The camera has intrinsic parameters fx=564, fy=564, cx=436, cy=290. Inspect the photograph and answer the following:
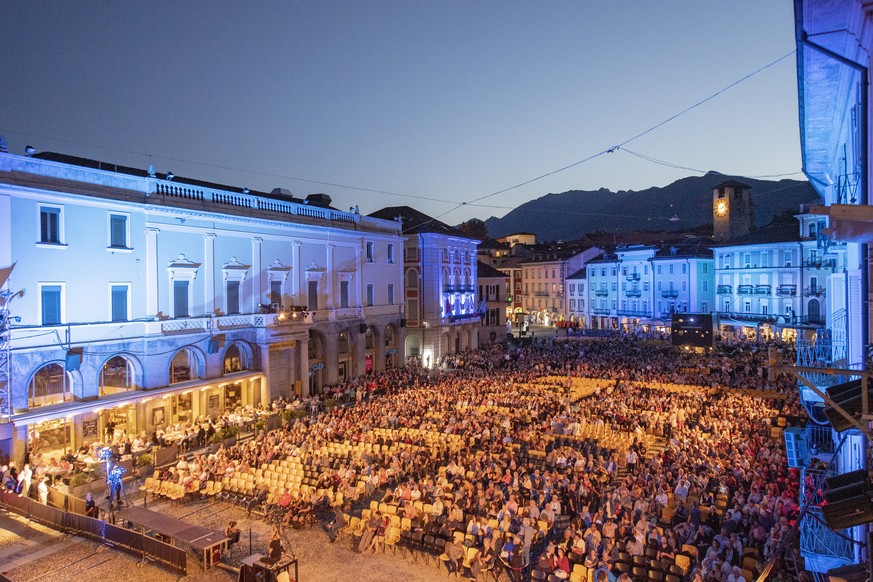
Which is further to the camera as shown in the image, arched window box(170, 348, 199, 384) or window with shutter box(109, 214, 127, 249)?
arched window box(170, 348, 199, 384)

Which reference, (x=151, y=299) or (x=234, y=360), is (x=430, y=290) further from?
(x=151, y=299)

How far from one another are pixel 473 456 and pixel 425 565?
21.9 ft

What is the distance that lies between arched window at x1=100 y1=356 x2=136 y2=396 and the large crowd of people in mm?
A: 6639

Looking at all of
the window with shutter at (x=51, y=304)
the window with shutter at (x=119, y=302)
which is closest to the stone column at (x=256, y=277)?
the window with shutter at (x=119, y=302)

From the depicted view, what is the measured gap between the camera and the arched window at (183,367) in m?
28.0

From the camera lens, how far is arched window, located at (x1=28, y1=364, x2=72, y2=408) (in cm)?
2226

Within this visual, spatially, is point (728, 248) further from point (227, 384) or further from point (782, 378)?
point (227, 384)

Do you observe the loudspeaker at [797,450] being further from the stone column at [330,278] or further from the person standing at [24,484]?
the stone column at [330,278]

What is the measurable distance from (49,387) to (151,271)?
6619 millimetres

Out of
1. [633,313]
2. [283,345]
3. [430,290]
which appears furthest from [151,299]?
[633,313]

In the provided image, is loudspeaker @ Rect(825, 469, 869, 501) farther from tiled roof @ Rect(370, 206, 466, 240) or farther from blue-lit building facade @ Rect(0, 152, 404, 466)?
tiled roof @ Rect(370, 206, 466, 240)

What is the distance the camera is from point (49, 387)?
22.8 metres

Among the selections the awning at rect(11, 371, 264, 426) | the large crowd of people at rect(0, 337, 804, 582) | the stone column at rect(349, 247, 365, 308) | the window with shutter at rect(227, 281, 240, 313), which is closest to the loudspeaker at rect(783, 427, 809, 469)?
the large crowd of people at rect(0, 337, 804, 582)

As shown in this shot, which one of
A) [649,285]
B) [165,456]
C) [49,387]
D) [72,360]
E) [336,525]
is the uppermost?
[649,285]
